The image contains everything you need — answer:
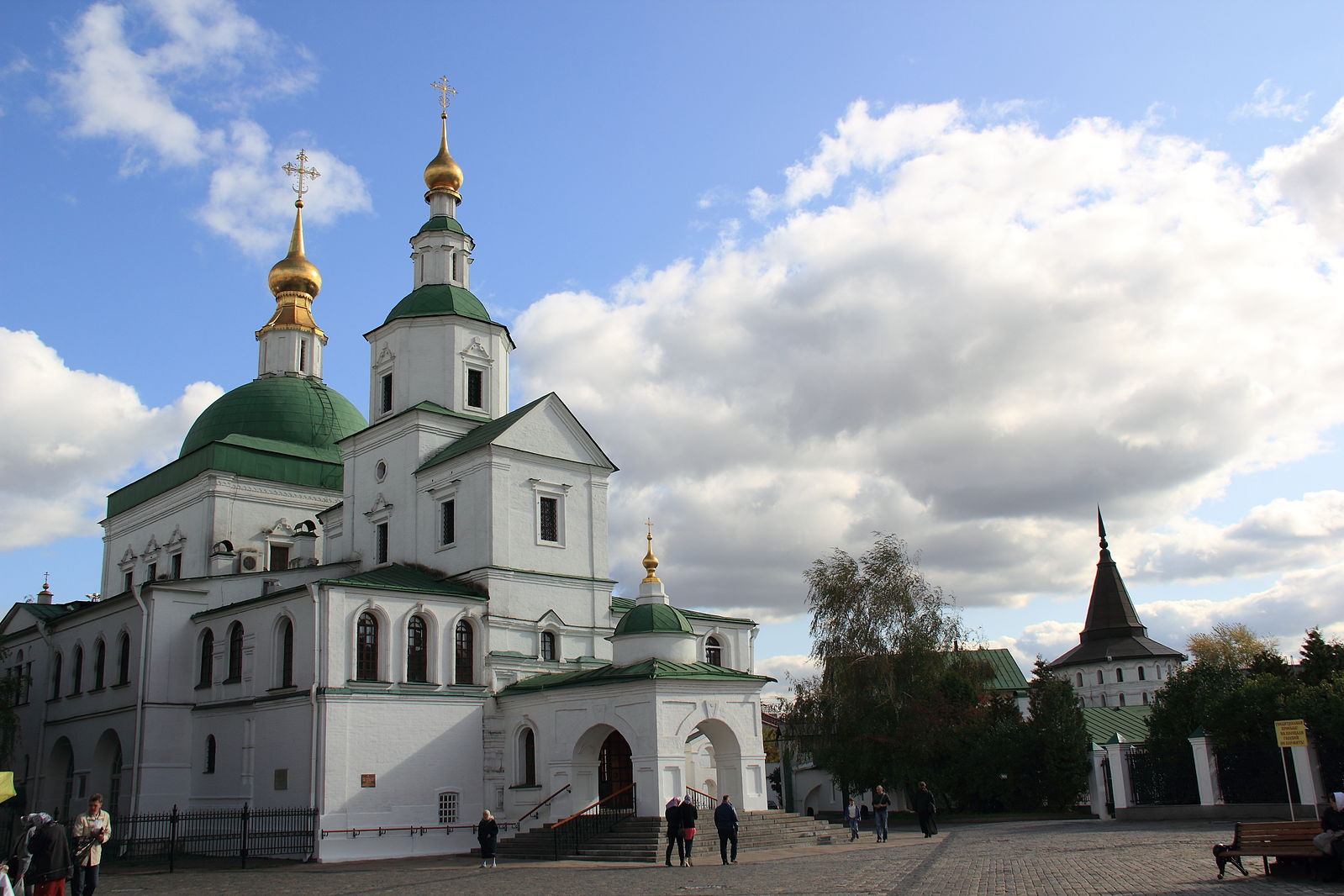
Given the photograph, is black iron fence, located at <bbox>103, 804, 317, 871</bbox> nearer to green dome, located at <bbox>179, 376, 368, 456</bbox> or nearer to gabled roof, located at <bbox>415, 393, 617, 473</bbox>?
gabled roof, located at <bbox>415, 393, 617, 473</bbox>

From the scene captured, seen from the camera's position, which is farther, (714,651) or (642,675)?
(714,651)

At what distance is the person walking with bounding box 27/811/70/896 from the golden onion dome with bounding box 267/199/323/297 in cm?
3318

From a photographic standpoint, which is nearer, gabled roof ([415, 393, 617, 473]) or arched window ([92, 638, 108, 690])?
gabled roof ([415, 393, 617, 473])

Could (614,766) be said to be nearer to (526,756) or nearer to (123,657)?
(526,756)

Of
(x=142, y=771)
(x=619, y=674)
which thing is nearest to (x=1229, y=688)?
(x=619, y=674)

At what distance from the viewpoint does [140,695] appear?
95.5ft

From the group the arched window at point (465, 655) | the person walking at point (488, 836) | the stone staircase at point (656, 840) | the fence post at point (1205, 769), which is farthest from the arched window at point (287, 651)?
the fence post at point (1205, 769)

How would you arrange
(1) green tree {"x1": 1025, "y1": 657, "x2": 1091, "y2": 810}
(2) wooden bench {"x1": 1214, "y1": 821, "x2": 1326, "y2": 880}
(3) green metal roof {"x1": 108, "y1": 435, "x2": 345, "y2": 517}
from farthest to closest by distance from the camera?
(3) green metal roof {"x1": 108, "y1": 435, "x2": 345, "y2": 517} < (1) green tree {"x1": 1025, "y1": 657, "x2": 1091, "y2": 810} < (2) wooden bench {"x1": 1214, "y1": 821, "x2": 1326, "y2": 880}

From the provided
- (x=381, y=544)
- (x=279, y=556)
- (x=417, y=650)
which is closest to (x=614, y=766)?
(x=417, y=650)

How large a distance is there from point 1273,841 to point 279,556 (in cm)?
3104

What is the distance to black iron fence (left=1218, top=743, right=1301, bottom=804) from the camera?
86.1 ft

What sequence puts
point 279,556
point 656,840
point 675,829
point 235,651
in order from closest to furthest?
point 675,829, point 656,840, point 235,651, point 279,556

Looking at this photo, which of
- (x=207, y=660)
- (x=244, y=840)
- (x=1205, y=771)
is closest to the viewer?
(x=244, y=840)

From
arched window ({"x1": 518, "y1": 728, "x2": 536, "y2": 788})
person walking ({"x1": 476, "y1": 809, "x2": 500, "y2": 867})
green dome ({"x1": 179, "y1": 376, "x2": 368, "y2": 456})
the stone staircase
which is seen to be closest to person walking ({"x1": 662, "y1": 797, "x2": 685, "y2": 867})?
the stone staircase
